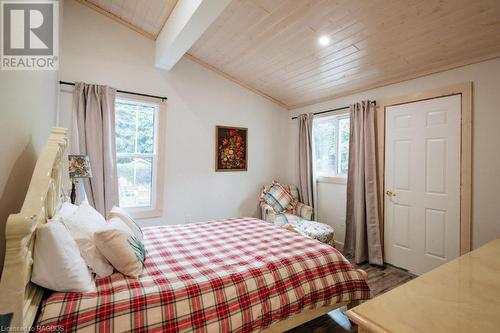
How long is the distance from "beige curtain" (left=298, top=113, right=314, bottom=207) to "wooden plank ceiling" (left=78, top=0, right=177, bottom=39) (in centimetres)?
244

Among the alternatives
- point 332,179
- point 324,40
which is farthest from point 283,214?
point 324,40

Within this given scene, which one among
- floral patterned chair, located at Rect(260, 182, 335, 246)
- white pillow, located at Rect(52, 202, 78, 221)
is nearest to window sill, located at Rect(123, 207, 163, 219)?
white pillow, located at Rect(52, 202, 78, 221)

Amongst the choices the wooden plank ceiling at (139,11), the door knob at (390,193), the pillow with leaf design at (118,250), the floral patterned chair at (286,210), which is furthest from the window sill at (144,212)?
the door knob at (390,193)

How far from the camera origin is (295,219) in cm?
355

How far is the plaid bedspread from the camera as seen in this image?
1146mm

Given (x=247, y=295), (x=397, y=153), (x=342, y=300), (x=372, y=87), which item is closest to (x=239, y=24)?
(x=372, y=87)

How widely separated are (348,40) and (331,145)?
1.68m

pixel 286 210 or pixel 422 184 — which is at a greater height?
pixel 422 184

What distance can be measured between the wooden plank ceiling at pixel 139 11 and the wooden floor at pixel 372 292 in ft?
10.8

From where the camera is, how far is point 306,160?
3994mm

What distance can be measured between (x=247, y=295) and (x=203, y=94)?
115 inches

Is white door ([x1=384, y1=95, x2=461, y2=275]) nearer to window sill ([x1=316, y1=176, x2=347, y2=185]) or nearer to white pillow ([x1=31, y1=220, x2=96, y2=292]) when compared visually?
window sill ([x1=316, y1=176, x2=347, y2=185])

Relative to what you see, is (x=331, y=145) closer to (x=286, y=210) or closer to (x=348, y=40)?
(x=286, y=210)

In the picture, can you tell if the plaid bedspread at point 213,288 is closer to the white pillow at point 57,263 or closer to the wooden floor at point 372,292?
the white pillow at point 57,263
